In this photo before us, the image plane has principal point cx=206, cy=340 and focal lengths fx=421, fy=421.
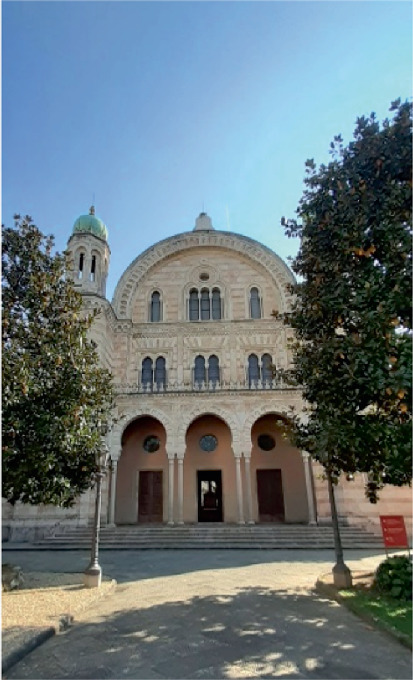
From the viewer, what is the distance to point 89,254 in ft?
78.8

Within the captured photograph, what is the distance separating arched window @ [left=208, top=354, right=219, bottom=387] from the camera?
78.3 feet

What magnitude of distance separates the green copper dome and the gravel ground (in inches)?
728

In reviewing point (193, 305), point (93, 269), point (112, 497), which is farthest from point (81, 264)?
point (112, 497)

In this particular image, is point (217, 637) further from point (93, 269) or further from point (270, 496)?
point (93, 269)

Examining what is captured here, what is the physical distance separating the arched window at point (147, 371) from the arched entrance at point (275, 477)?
6.56 m

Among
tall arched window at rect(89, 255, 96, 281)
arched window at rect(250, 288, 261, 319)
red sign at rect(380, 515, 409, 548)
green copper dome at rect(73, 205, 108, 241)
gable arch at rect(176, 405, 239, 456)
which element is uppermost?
green copper dome at rect(73, 205, 108, 241)

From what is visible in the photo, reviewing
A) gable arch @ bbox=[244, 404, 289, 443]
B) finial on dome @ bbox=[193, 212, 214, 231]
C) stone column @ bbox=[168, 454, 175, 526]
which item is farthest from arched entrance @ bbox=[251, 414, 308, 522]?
finial on dome @ bbox=[193, 212, 214, 231]

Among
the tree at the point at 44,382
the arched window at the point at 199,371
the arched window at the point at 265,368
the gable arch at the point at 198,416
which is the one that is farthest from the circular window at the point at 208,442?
the tree at the point at 44,382

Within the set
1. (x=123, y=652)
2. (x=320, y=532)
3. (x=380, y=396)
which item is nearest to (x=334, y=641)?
(x=123, y=652)

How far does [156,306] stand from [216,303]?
372 centimetres

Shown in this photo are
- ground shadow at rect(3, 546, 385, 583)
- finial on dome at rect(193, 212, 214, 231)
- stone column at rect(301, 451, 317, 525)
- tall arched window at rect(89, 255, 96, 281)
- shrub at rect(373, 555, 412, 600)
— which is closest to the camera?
shrub at rect(373, 555, 412, 600)

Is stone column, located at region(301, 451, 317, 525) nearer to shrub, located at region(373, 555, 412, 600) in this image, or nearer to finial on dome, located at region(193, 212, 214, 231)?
shrub, located at region(373, 555, 412, 600)

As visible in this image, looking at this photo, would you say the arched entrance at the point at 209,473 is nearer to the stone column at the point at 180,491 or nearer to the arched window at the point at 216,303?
the stone column at the point at 180,491

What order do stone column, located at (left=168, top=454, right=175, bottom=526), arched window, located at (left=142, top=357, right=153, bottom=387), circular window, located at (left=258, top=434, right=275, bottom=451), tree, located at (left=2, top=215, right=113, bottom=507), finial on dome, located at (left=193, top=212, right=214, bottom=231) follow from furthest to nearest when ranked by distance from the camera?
1. finial on dome, located at (left=193, top=212, right=214, bottom=231)
2. arched window, located at (left=142, top=357, right=153, bottom=387)
3. circular window, located at (left=258, top=434, right=275, bottom=451)
4. stone column, located at (left=168, top=454, right=175, bottom=526)
5. tree, located at (left=2, top=215, right=113, bottom=507)
